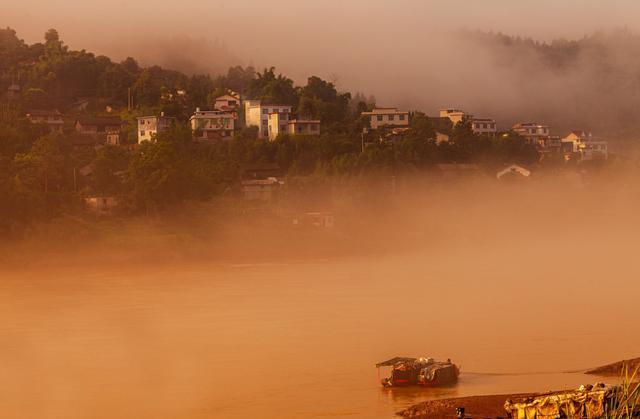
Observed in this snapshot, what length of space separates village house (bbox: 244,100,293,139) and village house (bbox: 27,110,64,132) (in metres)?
8.57

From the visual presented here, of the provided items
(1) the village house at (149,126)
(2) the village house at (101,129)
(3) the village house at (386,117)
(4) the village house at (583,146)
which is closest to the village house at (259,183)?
(1) the village house at (149,126)

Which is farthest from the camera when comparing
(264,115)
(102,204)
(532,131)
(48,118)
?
(532,131)

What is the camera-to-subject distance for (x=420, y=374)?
1555 centimetres

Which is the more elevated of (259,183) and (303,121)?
(303,121)

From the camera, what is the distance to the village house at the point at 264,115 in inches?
1970

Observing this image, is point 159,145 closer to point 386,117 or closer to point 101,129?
point 101,129

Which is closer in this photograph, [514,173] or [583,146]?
[514,173]

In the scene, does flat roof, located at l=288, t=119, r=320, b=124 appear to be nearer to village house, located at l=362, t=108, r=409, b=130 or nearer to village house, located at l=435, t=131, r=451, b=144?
village house, located at l=362, t=108, r=409, b=130

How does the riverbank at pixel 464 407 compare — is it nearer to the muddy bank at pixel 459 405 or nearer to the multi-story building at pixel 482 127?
the muddy bank at pixel 459 405

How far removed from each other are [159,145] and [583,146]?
31.2 metres

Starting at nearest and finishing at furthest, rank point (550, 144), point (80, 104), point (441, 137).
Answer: point (441, 137) < point (80, 104) < point (550, 144)

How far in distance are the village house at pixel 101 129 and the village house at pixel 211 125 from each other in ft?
10.6

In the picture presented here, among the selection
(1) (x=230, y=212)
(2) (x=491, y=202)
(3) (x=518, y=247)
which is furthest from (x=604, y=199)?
(1) (x=230, y=212)

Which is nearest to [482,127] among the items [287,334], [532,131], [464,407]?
[532,131]
